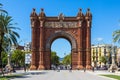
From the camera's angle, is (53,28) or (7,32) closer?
(7,32)

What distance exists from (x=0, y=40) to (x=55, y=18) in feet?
102

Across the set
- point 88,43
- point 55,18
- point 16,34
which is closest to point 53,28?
point 55,18

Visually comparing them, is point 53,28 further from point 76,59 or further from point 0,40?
point 0,40

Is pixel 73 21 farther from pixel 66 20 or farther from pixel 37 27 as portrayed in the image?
pixel 37 27

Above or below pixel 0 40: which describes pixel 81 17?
above

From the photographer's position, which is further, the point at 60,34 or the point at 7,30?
the point at 60,34

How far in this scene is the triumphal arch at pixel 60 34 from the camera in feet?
293

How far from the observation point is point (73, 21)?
90.7 metres

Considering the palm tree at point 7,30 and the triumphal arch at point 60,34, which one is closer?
the palm tree at point 7,30

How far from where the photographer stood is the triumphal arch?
293 feet

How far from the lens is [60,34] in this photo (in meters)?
90.3

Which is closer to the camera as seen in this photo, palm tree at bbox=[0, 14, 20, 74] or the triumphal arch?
palm tree at bbox=[0, 14, 20, 74]

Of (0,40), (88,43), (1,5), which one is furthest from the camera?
(88,43)

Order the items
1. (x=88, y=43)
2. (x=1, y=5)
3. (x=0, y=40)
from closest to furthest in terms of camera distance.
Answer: (x=1, y=5), (x=0, y=40), (x=88, y=43)
